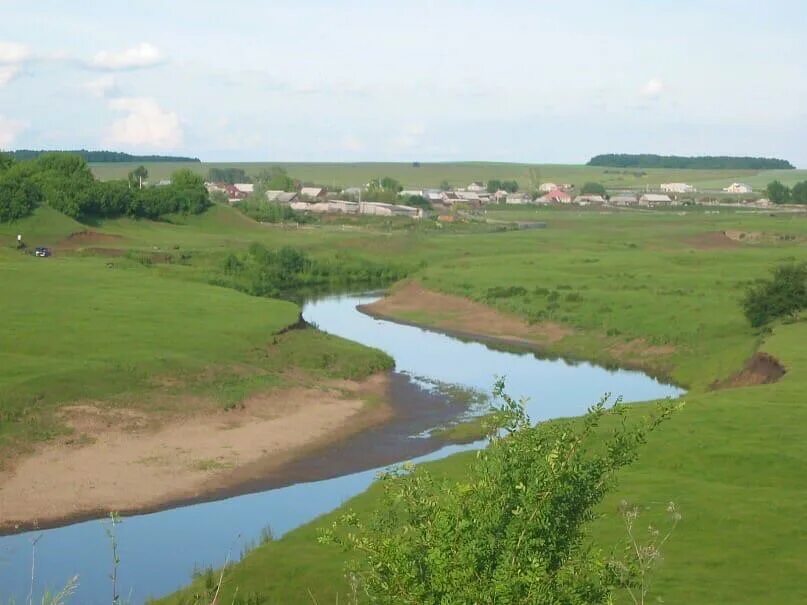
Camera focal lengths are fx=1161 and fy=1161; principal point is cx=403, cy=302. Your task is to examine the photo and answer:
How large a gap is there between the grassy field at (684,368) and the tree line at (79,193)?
21.4 m

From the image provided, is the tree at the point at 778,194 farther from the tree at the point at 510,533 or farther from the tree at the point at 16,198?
the tree at the point at 510,533

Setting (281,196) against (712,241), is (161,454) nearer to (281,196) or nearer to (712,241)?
(712,241)

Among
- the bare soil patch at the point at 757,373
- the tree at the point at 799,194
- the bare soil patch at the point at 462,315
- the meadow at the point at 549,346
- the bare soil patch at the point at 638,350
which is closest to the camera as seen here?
the meadow at the point at 549,346

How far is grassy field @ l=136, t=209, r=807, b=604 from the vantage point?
73.4 ft

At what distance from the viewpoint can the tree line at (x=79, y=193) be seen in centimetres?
9644

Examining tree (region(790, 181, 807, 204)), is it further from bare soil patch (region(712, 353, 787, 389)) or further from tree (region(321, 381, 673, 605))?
tree (region(321, 381, 673, 605))

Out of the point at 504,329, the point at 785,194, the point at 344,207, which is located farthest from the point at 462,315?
the point at 785,194

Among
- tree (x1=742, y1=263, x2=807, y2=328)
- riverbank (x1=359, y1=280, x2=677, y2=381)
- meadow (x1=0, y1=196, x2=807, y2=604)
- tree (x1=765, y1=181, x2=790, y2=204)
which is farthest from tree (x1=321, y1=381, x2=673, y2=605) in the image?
tree (x1=765, y1=181, x2=790, y2=204)

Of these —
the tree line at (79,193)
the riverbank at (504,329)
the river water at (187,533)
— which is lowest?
the riverbank at (504,329)

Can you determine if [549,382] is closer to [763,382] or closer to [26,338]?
[763,382]

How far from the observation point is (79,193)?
343 ft

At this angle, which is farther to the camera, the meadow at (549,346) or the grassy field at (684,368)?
the meadow at (549,346)

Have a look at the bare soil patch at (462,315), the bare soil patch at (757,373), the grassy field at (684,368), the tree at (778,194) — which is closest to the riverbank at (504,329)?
the bare soil patch at (462,315)

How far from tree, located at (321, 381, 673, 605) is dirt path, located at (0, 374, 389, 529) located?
19.7 metres
